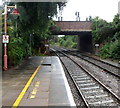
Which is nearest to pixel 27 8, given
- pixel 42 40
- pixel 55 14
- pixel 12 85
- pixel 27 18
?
pixel 27 18

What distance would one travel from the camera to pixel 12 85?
9.96 m

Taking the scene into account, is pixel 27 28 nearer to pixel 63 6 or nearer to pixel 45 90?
pixel 63 6

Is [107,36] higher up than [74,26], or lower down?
lower down

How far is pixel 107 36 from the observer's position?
40.0 meters

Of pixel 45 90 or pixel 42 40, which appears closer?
pixel 45 90

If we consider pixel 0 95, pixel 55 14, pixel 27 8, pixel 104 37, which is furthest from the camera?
pixel 104 37

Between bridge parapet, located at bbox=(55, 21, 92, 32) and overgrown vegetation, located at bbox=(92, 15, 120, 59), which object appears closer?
overgrown vegetation, located at bbox=(92, 15, 120, 59)

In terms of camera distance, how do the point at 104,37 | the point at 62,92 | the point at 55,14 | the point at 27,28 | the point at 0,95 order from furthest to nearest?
1. the point at 104,37
2. the point at 27,28
3. the point at 55,14
4. the point at 62,92
5. the point at 0,95

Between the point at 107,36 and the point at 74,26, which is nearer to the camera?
the point at 107,36

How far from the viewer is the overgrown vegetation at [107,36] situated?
106 ft

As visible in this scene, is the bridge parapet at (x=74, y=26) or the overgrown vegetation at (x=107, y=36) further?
the bridge parapet at (x=74, y=26)

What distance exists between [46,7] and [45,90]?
8276mm

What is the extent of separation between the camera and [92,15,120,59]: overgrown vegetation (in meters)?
32.3

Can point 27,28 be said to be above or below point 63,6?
below
